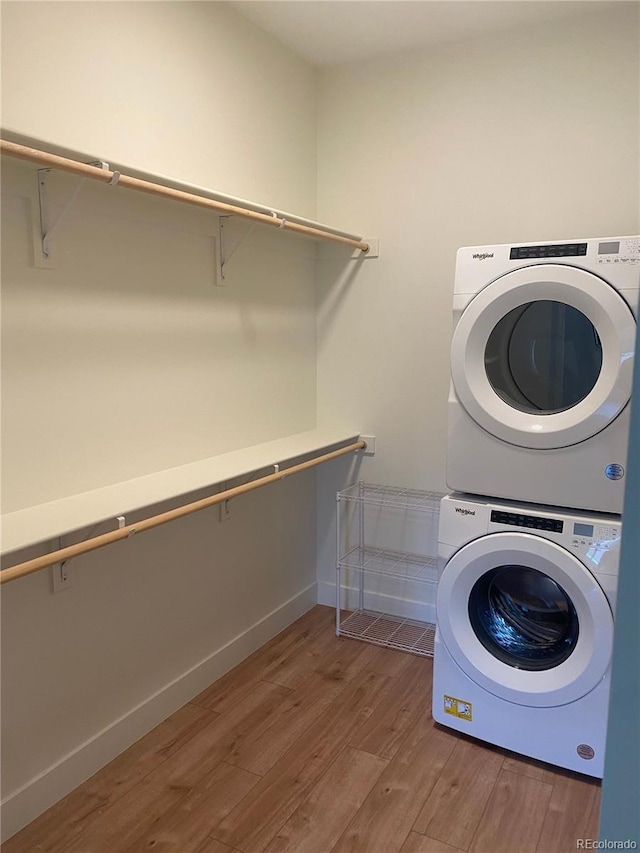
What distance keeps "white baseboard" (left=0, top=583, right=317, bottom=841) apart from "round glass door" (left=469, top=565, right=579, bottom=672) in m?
0.98

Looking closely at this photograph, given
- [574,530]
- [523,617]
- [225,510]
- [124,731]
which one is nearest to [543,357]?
[574,530]

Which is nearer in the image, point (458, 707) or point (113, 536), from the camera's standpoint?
point (113, 536)

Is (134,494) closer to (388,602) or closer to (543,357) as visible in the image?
(543,357)

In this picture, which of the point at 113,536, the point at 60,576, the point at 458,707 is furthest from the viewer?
the point at 458,707

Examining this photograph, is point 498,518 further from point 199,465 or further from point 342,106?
point 342,106

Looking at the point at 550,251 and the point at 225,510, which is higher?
the point at 550,251

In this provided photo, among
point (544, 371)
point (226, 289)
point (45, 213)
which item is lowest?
point (544, 371)

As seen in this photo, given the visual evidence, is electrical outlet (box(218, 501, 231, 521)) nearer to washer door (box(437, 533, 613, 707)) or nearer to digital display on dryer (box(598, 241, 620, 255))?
washer door (box(437, 533, 613, 707))

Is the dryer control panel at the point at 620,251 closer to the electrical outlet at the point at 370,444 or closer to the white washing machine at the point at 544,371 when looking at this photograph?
the white washing machine at the point at 544,371

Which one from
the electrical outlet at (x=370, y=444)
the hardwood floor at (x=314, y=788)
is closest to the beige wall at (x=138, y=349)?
the hardwood floor at (x=314, y=788)

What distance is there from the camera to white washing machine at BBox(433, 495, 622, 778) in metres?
1.85

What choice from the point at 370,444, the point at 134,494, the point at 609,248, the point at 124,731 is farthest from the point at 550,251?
the point at 124,731

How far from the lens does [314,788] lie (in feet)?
6.20

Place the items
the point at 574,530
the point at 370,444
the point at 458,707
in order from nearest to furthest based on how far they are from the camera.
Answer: the point at 574,530
the point at 458,707
the point at 370,444
